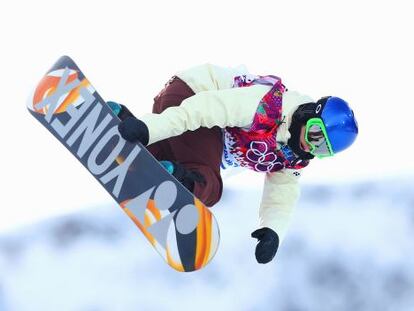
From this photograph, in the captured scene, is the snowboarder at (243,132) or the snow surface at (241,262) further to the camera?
the snow surface at (241,262)

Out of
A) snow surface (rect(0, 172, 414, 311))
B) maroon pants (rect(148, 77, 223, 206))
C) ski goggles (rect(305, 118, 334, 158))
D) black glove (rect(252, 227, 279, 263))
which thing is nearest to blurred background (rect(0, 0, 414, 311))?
snow surface (rect(0, 172, 414, 311))

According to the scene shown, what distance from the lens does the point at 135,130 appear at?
6.49ft

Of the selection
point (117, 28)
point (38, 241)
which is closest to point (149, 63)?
point (117, 28)

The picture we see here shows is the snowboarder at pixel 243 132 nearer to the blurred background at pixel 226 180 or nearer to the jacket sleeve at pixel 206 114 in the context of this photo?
the jacket sleeve at pixel 206 114

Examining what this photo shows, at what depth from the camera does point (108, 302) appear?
129 inches

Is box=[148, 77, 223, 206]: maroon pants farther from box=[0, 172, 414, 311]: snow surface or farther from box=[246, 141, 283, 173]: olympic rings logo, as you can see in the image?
box=[0, 172, 414, 311]: snow surface

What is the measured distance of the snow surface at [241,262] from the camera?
3.22 metres

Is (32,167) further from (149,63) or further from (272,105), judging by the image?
(272,105)

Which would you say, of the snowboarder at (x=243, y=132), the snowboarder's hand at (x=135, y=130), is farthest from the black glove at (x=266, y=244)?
the snowboarder's hand at (x=135, y=130)

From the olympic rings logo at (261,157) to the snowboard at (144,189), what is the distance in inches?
11.3

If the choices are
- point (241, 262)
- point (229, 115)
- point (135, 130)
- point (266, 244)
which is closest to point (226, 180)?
point (241, 262)

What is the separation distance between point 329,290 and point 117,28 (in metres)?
1.98

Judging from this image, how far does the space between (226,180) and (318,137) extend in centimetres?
151

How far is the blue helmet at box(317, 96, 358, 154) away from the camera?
2.01 m
